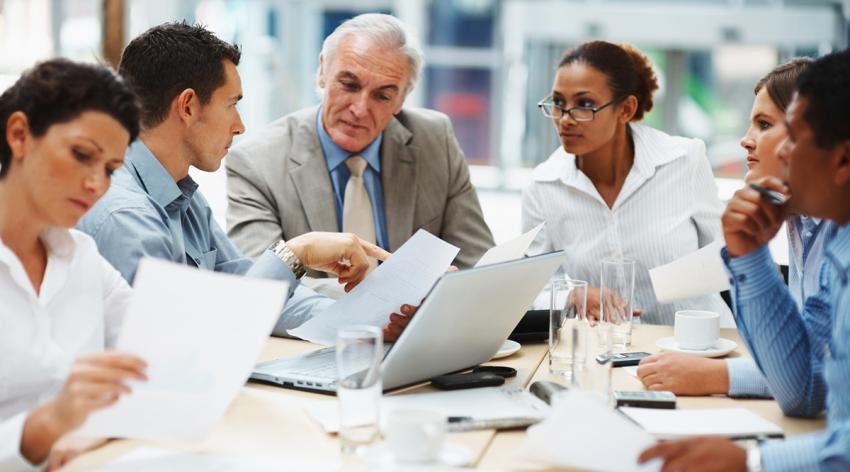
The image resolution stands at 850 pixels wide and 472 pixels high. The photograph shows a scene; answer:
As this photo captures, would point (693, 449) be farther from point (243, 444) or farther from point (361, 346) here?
point (243, 444)

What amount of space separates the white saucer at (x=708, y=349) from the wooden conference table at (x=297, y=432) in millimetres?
186

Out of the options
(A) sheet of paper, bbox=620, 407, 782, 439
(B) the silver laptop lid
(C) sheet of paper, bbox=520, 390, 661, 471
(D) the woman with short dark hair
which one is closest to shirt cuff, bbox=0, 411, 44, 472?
(D) the woman with short dark hair

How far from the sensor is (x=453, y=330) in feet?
4.94

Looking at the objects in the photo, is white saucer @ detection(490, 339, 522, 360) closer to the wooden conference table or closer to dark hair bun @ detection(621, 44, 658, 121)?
the wooden conference table

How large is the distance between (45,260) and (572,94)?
5.45 feet

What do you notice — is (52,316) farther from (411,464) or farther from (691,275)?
(691,275)

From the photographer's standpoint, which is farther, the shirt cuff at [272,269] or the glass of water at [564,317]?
the shirt cuff at [272,269]

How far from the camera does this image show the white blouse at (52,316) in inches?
52.6

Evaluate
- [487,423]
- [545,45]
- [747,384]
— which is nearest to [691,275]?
[747,384]

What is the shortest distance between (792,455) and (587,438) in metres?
0.25

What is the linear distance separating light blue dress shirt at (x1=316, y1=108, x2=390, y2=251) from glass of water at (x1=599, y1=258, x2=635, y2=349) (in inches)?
42.2

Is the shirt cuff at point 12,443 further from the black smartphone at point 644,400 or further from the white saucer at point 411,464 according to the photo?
the black smartphone at point 644,400

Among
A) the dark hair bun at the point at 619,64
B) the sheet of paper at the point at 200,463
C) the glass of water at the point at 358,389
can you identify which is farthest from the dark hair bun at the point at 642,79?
the sheet of paper at the point at 200,463

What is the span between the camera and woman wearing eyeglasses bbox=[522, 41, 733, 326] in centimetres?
265
